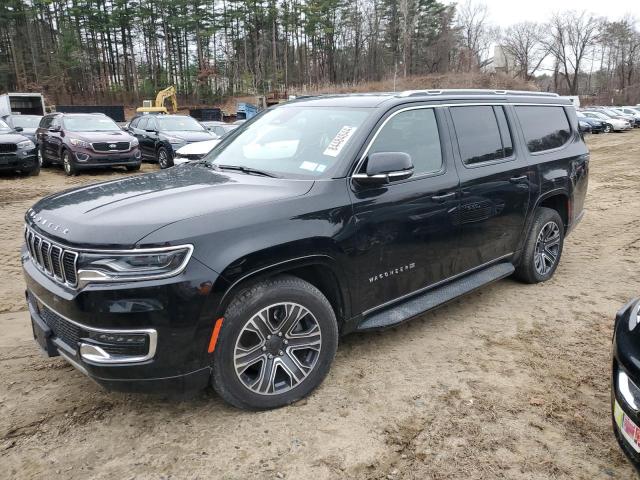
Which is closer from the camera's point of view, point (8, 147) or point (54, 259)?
point (54, 259)

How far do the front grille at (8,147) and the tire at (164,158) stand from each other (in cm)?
365

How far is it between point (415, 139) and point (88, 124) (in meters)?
12.4

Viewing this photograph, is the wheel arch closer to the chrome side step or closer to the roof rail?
the chrome side step

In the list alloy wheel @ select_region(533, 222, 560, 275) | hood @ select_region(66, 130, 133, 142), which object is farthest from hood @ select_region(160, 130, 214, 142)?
alloy wheel @ select_region(533, 222, 560, 275)

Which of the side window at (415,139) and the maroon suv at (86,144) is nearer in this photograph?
the side window at (415,139)

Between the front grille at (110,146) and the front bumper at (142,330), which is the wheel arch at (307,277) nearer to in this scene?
the front bumper at (142,330)

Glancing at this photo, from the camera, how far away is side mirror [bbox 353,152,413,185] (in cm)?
322

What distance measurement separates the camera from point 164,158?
14492 mm

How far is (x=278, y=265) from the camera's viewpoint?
2896 millimetres

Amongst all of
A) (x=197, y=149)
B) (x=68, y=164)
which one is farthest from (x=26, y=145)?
(x=197, y=149)

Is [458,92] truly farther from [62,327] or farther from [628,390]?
[62,327]

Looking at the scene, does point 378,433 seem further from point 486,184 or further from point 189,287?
point 486,184

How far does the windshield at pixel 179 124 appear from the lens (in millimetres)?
15039

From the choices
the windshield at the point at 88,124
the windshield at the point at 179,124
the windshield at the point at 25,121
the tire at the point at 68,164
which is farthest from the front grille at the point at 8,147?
the windshield at the point at 25,121
